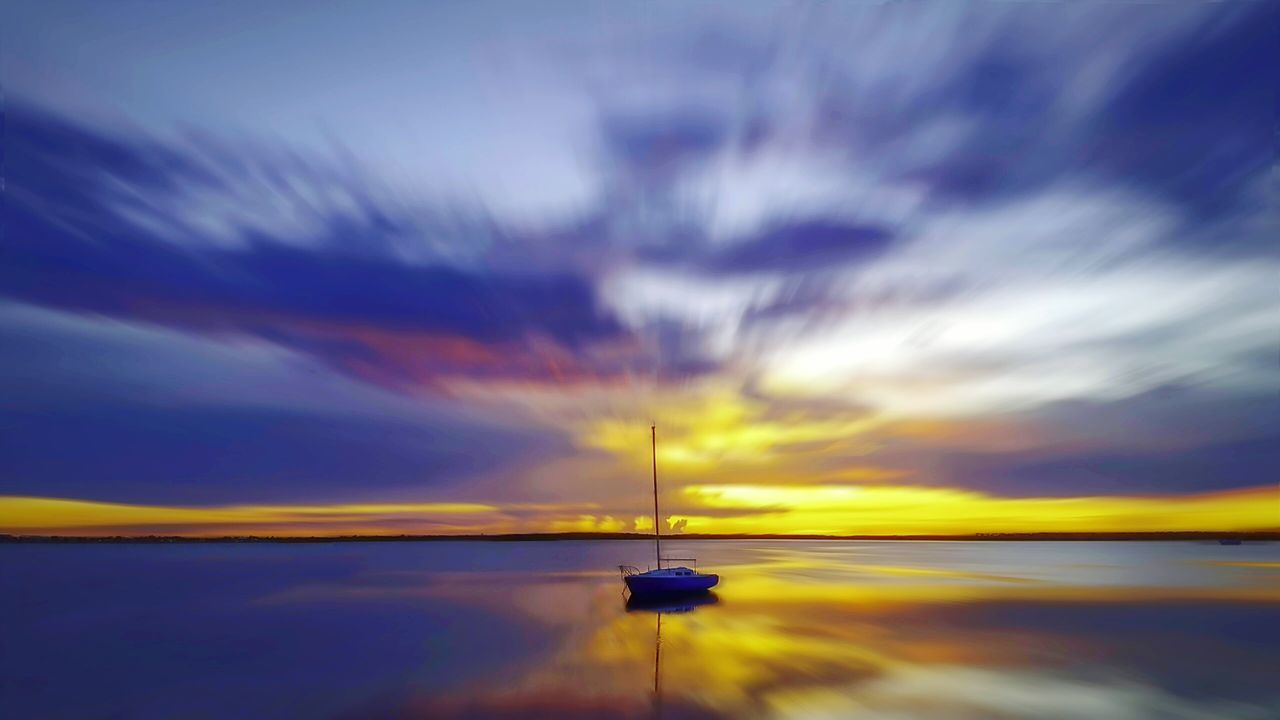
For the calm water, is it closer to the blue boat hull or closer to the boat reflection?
the boat reflection

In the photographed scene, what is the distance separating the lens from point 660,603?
60.0 metres

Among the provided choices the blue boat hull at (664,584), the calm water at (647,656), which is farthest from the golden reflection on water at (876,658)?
the blue boat hull at (664,584)

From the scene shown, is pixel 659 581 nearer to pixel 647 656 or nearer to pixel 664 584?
pixel 664 584

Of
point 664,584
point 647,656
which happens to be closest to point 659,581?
point 664,584

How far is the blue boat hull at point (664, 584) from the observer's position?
183 feet

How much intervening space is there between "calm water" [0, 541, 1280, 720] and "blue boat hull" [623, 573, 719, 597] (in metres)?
2.00

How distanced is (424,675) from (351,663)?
554 cm

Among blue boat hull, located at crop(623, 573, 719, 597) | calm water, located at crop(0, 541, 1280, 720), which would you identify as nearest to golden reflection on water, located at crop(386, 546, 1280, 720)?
calm water, located at crop(0, 541, 1280, 720)

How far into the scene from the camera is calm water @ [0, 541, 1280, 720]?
2670cm

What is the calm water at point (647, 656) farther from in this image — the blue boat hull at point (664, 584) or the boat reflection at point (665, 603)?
the blue boat hull at point (664, 584)

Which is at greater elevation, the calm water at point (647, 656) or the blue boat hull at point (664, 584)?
the blue boat hull at point (664, 584)

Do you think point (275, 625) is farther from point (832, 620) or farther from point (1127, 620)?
point (1127, 620)

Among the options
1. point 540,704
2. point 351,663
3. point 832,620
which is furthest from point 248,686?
point 832,620

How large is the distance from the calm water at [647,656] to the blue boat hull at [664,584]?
6.55 ft
